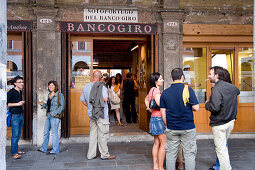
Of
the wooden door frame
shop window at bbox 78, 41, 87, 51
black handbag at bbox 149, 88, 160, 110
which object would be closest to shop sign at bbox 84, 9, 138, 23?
shop window at bbox 78, 41, 87, 51

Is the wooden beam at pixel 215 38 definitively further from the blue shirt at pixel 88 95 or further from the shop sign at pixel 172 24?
the blue shirt at pixel 88 95

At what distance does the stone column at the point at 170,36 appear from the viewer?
7.45 meters

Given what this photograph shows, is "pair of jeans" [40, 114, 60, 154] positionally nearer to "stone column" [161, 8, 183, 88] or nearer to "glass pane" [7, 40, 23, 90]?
"glass pane" [7, 40, 23, 90]

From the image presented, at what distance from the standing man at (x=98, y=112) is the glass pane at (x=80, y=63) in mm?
1702

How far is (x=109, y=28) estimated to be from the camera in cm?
736

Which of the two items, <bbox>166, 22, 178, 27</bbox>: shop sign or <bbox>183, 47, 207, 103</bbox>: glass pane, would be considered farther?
<bbox>183, 47, 207, 103</bbox>: glass pane

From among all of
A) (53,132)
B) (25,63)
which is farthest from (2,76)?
(25,63)

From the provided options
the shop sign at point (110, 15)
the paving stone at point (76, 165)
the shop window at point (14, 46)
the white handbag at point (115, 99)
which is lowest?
the paving stone at point (76, 165)

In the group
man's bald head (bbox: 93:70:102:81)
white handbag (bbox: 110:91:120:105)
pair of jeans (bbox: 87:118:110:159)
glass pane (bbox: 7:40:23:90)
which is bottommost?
pair of jeans (bbox: 87:118:110:159)

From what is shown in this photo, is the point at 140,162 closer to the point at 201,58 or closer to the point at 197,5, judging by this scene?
the point at 201,58

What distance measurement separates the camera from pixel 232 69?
809 centimetres

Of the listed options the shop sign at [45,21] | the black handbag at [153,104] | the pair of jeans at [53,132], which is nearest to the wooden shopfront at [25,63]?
the shop sign at [45,21]

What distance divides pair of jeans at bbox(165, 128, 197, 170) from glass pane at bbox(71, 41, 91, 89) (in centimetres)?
398

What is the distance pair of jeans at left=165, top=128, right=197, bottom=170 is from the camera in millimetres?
4094
